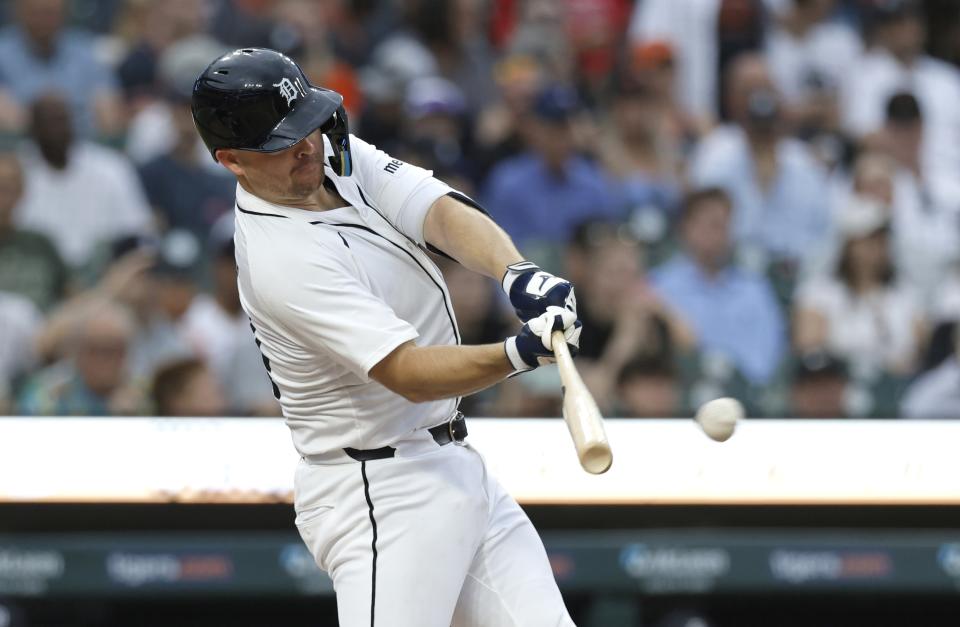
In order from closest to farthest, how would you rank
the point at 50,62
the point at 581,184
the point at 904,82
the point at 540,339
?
1. the point at 540,339
2. the point at 581,184
3. the point at 50,62
4. the point at 904,82

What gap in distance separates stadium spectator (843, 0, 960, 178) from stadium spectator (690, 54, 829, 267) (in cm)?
57

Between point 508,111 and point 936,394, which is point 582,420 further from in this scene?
point 508,111

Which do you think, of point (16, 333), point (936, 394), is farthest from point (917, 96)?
point (16, 333)

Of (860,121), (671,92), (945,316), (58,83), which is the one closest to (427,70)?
(671,92)

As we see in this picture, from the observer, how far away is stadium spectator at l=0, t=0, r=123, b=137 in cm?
606

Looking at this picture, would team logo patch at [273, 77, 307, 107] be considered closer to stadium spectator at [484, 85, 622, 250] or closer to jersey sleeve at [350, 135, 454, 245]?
jersey sleeve at [350, 135, 454, 245]

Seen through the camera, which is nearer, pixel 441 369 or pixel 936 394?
pixel 441 369

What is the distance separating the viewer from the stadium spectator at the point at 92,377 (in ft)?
14.7

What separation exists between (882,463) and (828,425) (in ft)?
0.67

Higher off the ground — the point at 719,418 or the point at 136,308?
the point at 719,418

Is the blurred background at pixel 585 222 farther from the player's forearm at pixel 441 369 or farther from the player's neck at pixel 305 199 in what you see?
the player's forearm at pixel 441 369

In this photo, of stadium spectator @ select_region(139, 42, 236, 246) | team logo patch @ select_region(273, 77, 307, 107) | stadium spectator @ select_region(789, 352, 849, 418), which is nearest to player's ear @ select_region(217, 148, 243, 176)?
team logo patch @ select_region(273, 77, 307, 107)

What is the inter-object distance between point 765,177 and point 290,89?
376 cm

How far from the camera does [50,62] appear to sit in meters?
6.17
